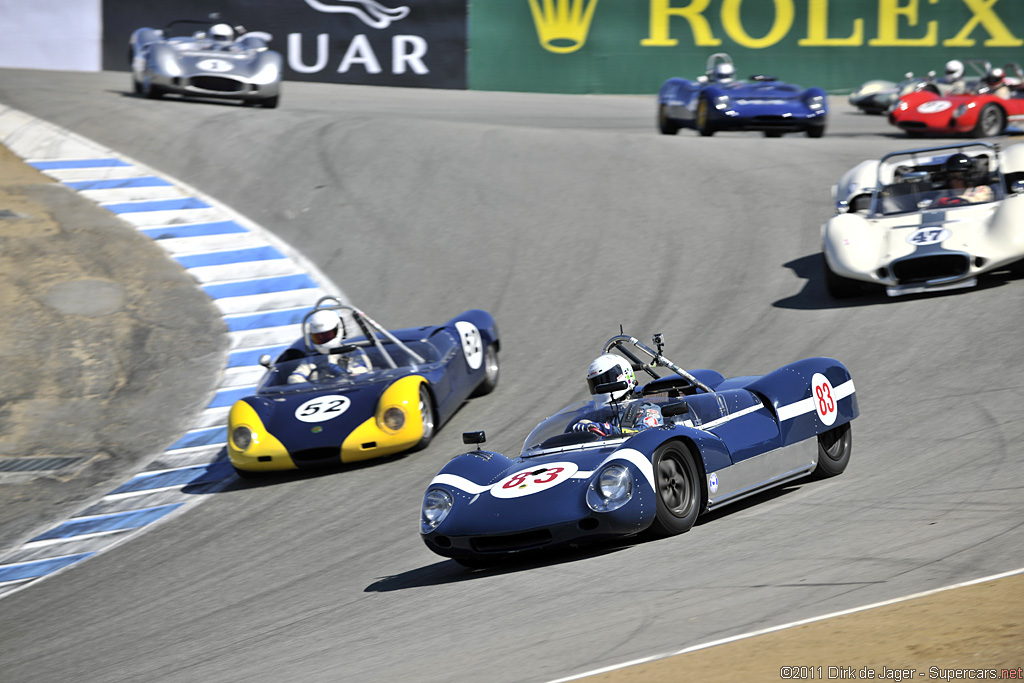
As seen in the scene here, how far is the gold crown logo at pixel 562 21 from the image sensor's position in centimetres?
2423

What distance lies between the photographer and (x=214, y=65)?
1945 centimetres

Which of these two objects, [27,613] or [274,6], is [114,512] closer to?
[27,613]

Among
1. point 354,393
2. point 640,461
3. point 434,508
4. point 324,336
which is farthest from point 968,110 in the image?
point 434,508

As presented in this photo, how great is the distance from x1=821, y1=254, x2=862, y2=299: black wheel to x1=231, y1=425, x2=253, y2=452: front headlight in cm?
572

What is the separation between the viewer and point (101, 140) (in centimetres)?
1822

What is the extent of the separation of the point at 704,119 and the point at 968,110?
14.8ft

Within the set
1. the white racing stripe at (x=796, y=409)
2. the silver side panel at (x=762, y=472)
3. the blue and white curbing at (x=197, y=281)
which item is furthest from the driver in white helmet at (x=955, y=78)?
the silver side panel at (x=762, y=472)

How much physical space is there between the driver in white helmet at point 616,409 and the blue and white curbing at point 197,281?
12.1 feet

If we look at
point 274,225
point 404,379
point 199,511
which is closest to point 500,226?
point 274,225

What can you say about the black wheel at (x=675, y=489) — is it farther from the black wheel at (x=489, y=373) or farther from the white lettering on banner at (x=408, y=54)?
the white lettering on banner at (x=408, y=54)

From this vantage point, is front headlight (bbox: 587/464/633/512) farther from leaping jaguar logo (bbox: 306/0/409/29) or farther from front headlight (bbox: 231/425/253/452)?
leaping jaguar logo (bbox: 306/0/409/29)

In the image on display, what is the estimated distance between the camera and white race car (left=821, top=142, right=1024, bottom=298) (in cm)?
1159

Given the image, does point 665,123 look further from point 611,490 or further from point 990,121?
point 611,490

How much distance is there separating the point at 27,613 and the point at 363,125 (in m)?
12.1
